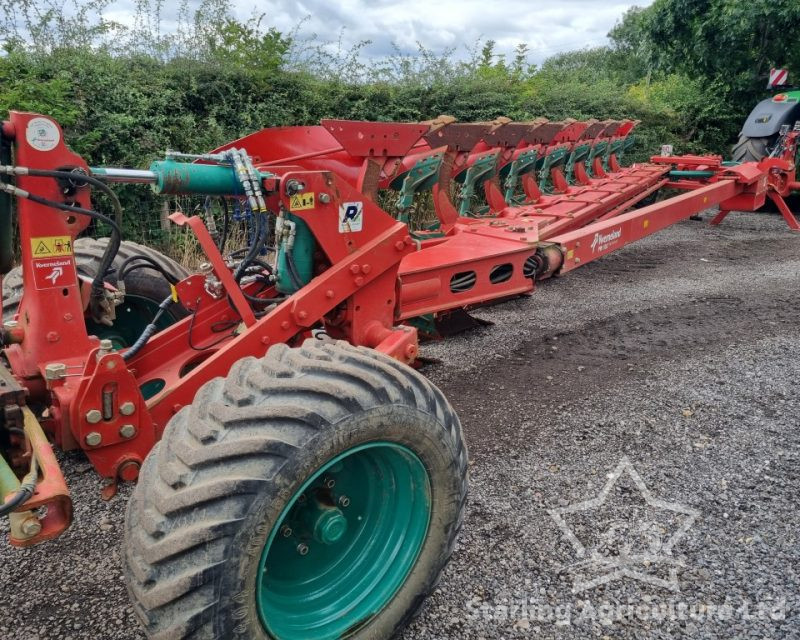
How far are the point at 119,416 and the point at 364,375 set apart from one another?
947 mm

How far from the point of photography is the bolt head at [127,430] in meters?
2.25

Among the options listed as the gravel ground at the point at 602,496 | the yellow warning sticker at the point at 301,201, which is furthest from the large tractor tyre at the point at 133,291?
the yellow warning sticker at the point at 301,201

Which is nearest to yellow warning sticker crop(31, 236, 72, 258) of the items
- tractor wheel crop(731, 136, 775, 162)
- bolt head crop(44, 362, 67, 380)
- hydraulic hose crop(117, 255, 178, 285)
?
bolt head crop(44, 362, 67, 380)

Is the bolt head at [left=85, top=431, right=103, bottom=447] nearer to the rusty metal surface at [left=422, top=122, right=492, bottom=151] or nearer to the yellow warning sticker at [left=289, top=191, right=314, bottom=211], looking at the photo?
the yellow warning sticker at [left=289, top=191, right=314, bottom=211]

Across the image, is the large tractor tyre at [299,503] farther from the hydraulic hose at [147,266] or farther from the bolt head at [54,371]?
the hydraulic hose at [147,266]

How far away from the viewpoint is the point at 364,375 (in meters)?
1.94

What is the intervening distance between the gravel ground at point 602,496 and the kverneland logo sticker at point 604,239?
699mm

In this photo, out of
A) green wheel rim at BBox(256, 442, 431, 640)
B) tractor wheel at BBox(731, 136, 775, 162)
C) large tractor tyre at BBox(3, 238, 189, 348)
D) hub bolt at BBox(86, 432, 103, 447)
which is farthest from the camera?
tractor wheel at BBox(731, 136, 775, 162)

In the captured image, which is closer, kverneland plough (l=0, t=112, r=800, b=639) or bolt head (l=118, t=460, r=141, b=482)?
kverneland plough (l=0, t=112, r=800, b=639)

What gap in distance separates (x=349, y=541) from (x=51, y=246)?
1.50 metres

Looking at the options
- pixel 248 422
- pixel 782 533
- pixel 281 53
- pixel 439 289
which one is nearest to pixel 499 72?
pixel 281 53

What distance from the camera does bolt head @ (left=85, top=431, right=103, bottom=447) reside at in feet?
7.17

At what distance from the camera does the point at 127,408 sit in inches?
88.2

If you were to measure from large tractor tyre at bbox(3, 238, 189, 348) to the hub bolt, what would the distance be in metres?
1.24
